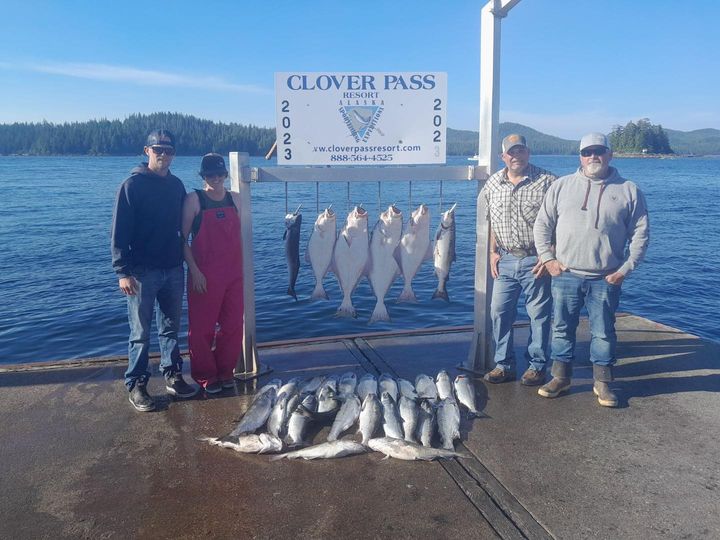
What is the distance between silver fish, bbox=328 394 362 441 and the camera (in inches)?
176

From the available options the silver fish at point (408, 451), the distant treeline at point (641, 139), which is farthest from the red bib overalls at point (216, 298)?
the distant treeline at point (641, 139)

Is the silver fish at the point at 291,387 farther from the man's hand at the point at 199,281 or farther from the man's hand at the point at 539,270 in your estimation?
the man's hand at the point at 539,270

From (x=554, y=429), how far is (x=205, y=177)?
3.71 metres

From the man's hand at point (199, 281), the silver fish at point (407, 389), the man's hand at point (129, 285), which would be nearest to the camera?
the man's hand at point (129, 285)

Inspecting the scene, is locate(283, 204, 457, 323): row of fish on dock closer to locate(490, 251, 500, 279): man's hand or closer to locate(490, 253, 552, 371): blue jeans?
locate(490, 251, 500, 279): man's hand

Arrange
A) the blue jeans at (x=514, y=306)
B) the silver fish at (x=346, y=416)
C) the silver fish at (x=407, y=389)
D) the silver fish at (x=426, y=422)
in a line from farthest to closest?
the blue jeans at (x=514, y=306)
the silver fish at (x=407, y=389)
the silver fish at (x=346, y=416)
the silver fish at (x=426, y=422)

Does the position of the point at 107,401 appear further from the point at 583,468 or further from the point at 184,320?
the point at 184,320

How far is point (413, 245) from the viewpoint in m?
5.72

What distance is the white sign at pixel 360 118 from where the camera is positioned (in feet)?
17.7

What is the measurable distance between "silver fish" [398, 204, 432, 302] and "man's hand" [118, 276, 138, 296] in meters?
2.47

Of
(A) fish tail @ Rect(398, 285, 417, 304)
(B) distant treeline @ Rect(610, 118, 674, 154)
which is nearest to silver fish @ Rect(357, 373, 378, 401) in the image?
(A) fish tail @ Rect(398, 285, 417, 304)

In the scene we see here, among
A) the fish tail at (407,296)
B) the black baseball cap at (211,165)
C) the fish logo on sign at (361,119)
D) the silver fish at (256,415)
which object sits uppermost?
the fish logo on sign at (361,119)

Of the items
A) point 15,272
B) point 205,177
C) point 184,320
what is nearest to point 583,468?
point 205,177

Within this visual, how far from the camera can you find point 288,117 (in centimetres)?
543
